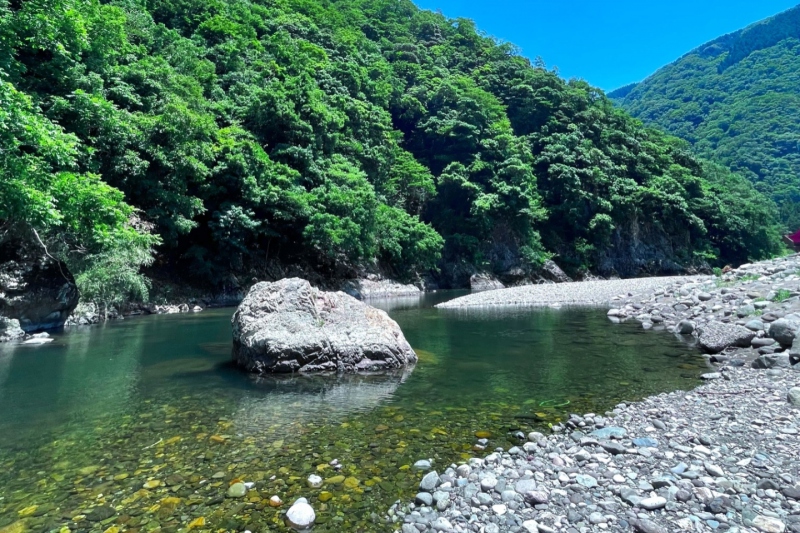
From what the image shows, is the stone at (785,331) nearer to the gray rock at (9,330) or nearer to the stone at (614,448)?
the stone at (614,448)

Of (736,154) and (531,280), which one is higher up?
(736,154)

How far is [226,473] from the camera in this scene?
15.2 ft

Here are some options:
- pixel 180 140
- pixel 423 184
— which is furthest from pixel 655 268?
pixel 180 140

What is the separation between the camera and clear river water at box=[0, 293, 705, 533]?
13.2ft

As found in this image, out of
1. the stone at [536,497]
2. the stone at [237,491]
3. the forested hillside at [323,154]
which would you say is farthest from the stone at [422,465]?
the forested hillside at [323,154]

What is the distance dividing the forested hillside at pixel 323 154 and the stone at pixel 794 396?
17207 millimetres

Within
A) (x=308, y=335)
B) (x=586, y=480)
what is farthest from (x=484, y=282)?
(x=586, y=480)

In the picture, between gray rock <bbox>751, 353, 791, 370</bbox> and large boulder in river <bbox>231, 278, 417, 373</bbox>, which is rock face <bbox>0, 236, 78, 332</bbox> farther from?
gray rock <bbox>751, 353, 791, 370</bbox>

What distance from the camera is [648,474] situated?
13.7ft

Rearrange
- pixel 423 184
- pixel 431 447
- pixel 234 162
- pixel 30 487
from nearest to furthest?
pixel 30 487
pixel 431 447
pixel 234 162
pixel 423 184

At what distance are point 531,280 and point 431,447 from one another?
148 ft

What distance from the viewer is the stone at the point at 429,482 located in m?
4.25

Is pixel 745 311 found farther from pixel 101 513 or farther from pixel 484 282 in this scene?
pixel 484 282

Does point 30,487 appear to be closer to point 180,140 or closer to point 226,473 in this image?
point 226,473
